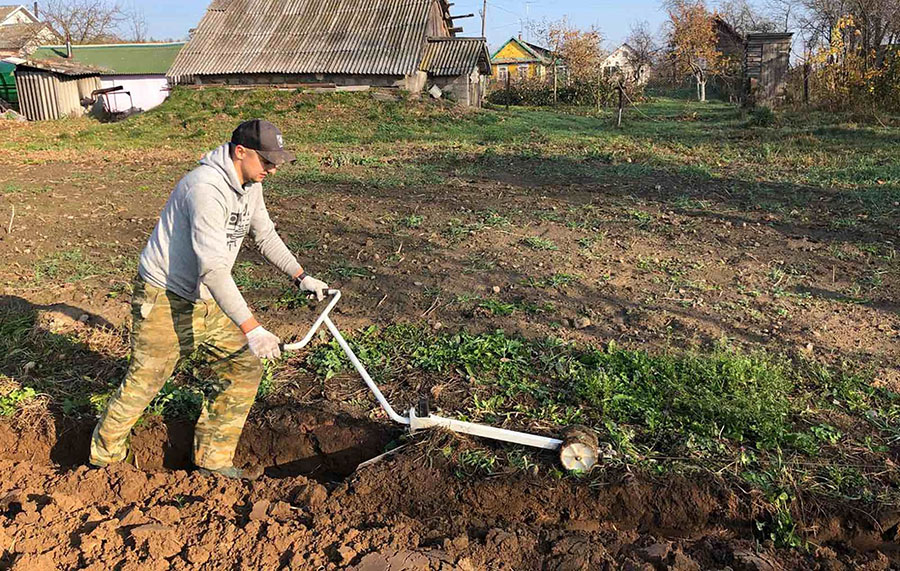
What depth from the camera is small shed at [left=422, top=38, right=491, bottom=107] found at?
2503cm

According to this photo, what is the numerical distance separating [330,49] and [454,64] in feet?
15.0

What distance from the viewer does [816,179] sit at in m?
10.1

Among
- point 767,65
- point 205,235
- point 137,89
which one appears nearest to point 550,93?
point 767,65

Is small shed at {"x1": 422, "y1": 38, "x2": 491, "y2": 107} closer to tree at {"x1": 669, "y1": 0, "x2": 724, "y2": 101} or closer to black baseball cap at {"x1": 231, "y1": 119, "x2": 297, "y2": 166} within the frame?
tree at {"x1": 669, "y1": 0, "x2": 724, "y2": 101}

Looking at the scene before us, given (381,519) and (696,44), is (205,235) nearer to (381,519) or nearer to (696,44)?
(381,519)

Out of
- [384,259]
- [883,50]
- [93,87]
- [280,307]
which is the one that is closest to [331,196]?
[384,259]

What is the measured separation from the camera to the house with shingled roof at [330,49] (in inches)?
942

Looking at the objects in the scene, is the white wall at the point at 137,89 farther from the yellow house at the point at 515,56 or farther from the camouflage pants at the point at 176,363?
the camouflage pants at the point at 176,363

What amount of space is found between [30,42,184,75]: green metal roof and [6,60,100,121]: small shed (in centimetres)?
208

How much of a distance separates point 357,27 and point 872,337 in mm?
24104

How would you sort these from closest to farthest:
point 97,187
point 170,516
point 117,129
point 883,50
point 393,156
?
point 170,516
point 97,187
point 393,156
point 883,50
point 117,129

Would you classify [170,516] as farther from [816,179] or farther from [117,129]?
[117,129]

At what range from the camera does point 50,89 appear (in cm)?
2683

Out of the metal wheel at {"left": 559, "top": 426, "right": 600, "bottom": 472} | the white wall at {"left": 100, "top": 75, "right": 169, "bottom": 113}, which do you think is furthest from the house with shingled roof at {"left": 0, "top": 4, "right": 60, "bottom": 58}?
the metal wheel at {"left": 559, "top": 426, "right": 600, "bottom": 472}
